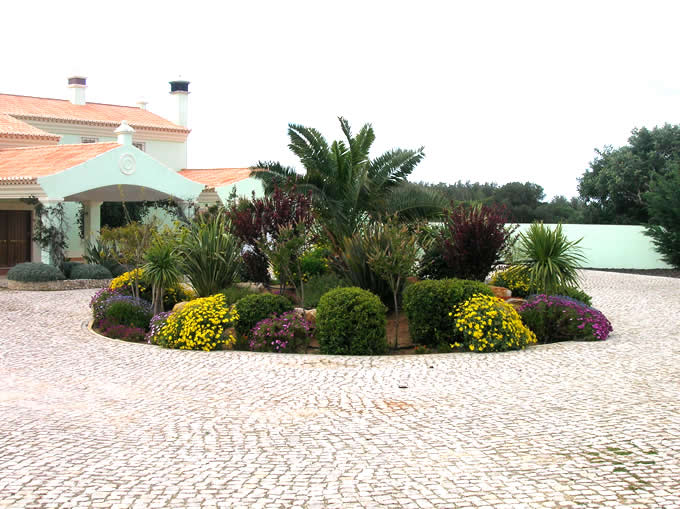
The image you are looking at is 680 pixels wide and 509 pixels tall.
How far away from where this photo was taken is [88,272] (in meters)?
21.4

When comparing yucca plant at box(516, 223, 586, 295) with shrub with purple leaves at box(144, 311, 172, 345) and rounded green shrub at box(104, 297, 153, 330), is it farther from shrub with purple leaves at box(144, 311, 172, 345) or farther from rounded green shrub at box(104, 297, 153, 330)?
rounded green shrub at box(104, 297, 153, 330)

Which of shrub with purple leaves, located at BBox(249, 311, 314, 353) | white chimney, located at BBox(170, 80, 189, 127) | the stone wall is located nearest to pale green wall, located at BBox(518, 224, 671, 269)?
the stone wall

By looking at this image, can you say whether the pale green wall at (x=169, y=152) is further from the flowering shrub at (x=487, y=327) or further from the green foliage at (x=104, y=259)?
the flowering shrub at (x=487, y=327)

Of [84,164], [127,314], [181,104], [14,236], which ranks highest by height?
[181,104]

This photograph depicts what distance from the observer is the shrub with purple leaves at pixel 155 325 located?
41.2 ft

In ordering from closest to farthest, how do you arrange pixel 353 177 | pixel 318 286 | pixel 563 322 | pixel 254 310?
1. pixel 254 310
2. pixel 563 322
3. pixel 318 286
4. pixel 353 177

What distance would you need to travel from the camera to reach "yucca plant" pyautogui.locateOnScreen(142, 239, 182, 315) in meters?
14.1

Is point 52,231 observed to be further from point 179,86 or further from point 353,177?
point 179,86

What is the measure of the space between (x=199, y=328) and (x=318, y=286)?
10.6 ft

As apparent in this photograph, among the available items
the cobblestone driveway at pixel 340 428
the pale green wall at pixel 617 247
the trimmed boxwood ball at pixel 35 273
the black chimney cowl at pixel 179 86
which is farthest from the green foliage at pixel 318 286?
the black chimney cowl at pixel 179 86

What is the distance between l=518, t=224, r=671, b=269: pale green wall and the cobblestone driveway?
2186 cm

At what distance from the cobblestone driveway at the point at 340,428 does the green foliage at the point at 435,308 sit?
1048mm

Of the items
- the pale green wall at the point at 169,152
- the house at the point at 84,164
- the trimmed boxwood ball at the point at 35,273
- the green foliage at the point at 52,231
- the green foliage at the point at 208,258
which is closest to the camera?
the green foliage at the point at 208,258

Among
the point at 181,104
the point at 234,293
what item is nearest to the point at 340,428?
the point at 234,293
